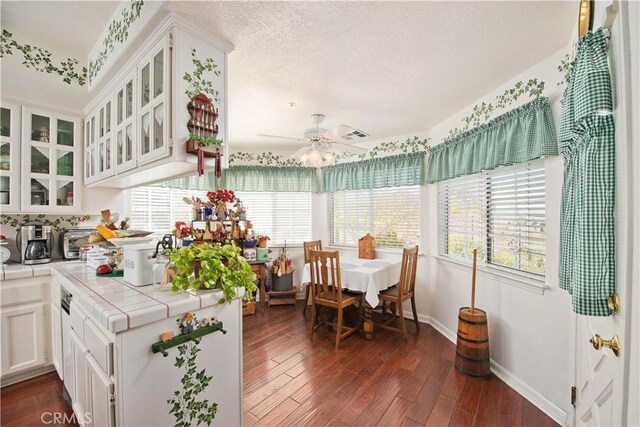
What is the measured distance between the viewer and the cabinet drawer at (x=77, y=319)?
4.64 feet

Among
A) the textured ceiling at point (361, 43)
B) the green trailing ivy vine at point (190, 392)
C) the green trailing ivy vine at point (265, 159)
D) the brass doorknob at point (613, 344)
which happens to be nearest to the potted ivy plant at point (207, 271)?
the green trailing ivy vine at point (190, 392)

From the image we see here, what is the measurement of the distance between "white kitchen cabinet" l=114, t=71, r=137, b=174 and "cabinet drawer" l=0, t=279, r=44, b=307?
1.12 meters

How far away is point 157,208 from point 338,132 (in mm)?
2720

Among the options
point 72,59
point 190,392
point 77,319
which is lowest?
point 190,392

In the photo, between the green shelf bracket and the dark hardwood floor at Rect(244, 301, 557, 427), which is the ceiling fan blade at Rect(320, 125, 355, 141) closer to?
the green shelf bracket

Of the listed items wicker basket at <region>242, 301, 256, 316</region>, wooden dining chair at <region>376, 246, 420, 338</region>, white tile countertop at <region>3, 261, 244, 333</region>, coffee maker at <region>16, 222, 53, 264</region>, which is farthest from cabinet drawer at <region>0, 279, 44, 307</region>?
wooden dining chair at <region>376, 246, 420, 338</region>

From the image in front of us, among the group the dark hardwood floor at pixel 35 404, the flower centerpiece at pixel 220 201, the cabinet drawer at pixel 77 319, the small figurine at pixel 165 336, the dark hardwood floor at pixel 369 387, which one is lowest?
the dark hardwood floor at pixel 369 387

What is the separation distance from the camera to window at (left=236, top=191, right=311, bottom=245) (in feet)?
14.5

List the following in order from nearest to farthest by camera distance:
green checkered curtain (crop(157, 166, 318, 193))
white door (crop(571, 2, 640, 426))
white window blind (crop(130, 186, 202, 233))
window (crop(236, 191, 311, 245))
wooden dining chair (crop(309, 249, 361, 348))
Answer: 1. white door (crop(571, 2, 640, 426))
2. wooden dining chair (crop(309, 249, 361, 348))
3. white window blind (crop(130, 186, 202, 233))
4. green checkered curtain (crop(157, 166, 318, 193))
5. window (crop(236, 191, 311, 245))

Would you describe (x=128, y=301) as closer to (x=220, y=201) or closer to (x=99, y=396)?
(x=99, y=396)

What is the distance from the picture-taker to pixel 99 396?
3.98 ft

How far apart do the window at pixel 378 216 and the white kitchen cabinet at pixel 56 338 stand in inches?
128

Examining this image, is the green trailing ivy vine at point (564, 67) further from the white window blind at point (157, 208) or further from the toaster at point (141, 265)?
the white window blind at point (157, 208)

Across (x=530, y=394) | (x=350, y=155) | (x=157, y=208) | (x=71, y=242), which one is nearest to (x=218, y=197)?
(x=157, y=208)
